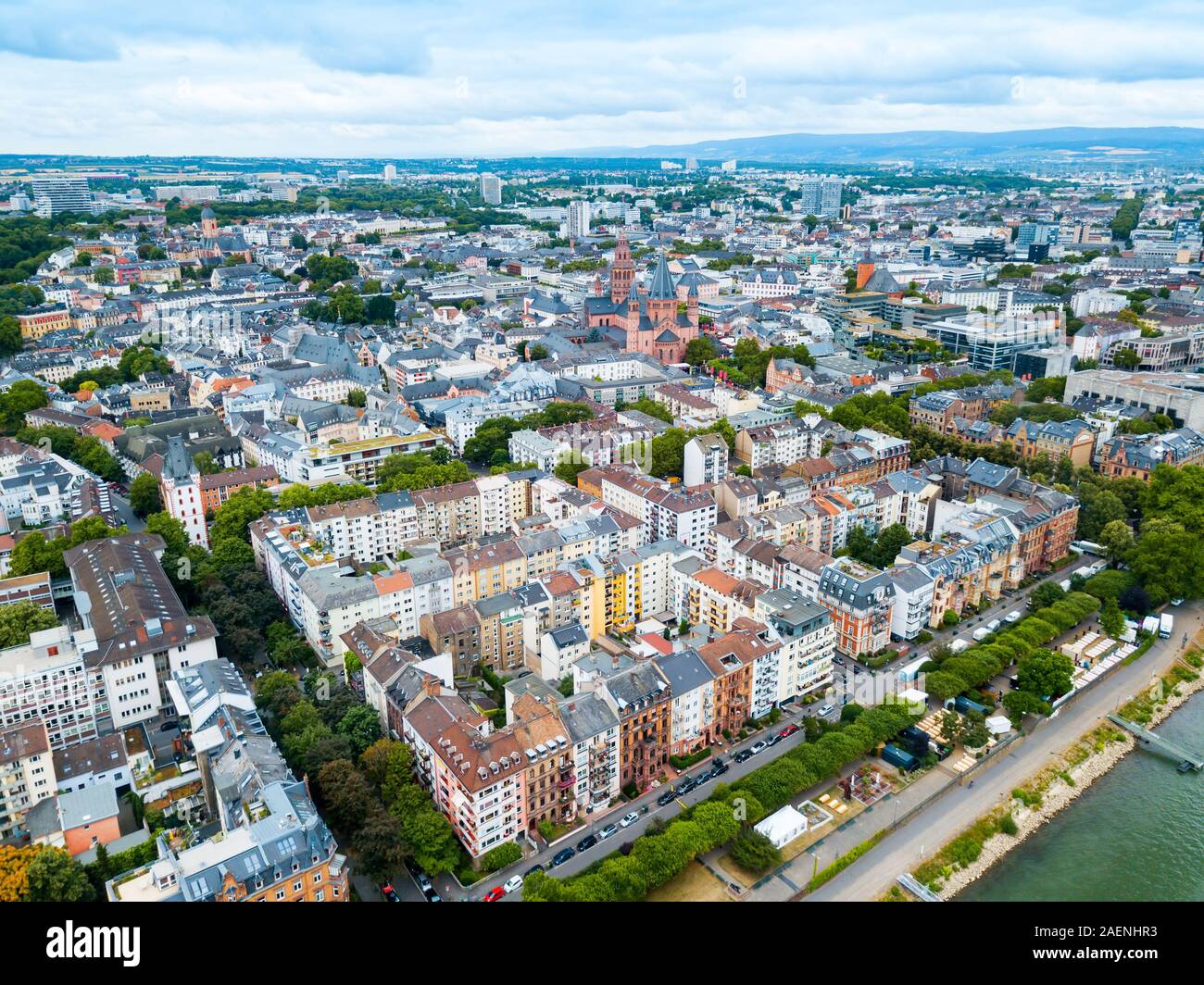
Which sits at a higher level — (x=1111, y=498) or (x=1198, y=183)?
(x=1198, y=183)

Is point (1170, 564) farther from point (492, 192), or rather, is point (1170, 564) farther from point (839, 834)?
point (492, 192)

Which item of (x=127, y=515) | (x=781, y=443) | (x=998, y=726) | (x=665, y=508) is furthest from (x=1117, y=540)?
(x=127, y=515)

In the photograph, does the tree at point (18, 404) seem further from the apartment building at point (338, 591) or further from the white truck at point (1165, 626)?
the white truck at point (1165, 626)

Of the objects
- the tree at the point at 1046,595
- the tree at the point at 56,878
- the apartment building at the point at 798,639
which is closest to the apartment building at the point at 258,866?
the tree at the point at 56,878

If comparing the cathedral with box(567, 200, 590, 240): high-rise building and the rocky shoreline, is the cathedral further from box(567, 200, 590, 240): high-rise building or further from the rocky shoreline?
box(567, 200, 590, 240): high-rise building

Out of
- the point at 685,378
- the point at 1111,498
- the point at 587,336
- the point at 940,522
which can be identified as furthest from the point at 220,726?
the point at 587,336

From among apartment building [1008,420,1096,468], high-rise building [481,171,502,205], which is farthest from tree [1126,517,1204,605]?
high-rise building [481,171,502,205]

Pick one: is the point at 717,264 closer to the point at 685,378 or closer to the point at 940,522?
the point at 685,378
